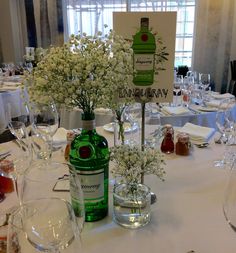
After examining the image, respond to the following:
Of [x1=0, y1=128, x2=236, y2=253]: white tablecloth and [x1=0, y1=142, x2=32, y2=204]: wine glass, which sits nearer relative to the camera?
[x1=0, y1=128, x2=236, y2=253]: white tablecloth

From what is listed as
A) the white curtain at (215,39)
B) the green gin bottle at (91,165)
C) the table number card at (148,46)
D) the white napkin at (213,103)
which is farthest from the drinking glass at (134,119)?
the white curtain at (215,39)

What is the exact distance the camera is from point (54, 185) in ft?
2.31

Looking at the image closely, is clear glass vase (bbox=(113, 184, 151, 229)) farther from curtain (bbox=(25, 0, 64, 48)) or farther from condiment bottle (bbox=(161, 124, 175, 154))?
curtain (bbox=(25, 0, 64, 48))

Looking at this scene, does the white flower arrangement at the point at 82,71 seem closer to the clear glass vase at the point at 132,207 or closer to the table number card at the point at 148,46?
the table number card at the point at 148,46

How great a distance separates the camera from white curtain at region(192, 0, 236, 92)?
432 centimetres

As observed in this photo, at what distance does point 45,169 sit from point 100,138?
0.57 feet

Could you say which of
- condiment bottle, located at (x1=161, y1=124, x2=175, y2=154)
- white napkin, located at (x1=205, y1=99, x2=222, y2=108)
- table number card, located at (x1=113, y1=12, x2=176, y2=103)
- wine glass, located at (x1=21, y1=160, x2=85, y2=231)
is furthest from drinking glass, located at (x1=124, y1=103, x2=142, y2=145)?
white napkin, located at (x1=205, y1=99, x2=222, y2=108)

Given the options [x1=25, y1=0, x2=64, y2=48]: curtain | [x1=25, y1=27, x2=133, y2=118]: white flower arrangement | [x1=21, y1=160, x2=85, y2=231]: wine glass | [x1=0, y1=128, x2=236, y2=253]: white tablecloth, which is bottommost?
[x1=0, y1=128, x2=236, y2=253]: white tablecloth

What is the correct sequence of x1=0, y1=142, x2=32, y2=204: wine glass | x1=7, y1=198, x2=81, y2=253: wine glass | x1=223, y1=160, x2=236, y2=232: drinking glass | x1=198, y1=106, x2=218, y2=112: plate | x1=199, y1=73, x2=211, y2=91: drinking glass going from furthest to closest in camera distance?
x1=199, y1=73, x2=211, y2=91: drinking glass < x1=198, y1=106, x2=218, y2=112: plate < x1=0, y1=142, x2=32, y2=204: wine glass < x1=223, y1=160, x2=236, y2=232: drinking glass < x1=7, y1=198, x2=81, y2=253: wine glass

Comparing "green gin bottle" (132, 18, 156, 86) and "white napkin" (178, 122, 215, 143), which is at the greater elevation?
"green gin bottle" (132, 18, 156, 86)

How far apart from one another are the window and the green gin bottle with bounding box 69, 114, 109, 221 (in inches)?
158

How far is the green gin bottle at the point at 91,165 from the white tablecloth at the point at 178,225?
6 centimetres

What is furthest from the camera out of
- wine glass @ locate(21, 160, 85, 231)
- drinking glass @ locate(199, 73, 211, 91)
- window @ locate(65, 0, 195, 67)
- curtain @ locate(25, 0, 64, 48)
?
curtain @ locate(25, 0, 64, 48)

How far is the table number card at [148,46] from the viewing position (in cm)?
87
